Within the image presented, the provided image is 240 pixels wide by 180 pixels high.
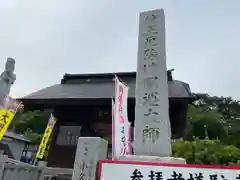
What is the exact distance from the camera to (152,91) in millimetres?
4379

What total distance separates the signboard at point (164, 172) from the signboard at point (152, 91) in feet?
3.56

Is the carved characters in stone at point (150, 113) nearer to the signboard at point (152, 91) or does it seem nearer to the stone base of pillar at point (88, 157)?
the signboard at point (152, 91)

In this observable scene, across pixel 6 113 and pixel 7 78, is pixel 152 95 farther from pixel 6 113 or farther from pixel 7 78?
pixel 6 113

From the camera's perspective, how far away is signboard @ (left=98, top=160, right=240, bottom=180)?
8.75ft

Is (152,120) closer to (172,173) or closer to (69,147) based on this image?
(172,173)

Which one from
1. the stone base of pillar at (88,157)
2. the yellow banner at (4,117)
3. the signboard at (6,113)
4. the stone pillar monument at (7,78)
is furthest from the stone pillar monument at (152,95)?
the yellow banner at (4,117)

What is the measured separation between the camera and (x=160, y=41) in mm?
4766

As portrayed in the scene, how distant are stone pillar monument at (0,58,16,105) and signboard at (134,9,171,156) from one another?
374 centimetres

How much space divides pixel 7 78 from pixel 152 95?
416 centimetres

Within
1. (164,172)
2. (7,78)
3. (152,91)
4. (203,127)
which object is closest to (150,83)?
(152,91)

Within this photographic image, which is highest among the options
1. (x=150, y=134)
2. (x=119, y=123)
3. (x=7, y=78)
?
(x=7, y=78)

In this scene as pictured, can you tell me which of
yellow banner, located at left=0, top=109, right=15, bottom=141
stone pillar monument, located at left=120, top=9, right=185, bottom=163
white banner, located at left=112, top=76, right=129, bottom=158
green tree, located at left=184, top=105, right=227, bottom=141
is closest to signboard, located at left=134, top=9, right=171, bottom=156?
stone pillar monument, located at left=120, top=9, right=185, bottom=163

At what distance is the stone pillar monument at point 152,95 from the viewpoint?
3.90 m

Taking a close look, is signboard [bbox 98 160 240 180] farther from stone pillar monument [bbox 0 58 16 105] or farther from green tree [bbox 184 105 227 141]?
green tree [bbox 184 105 227 141]
